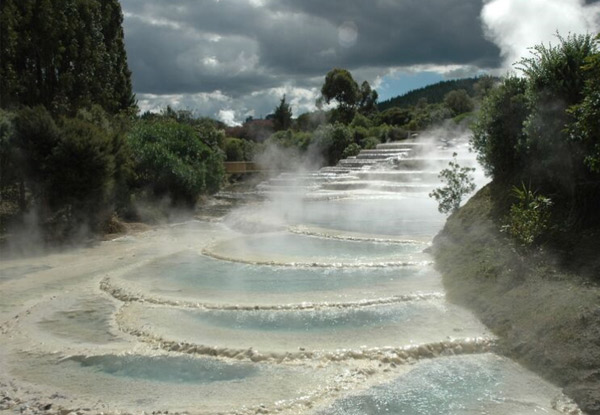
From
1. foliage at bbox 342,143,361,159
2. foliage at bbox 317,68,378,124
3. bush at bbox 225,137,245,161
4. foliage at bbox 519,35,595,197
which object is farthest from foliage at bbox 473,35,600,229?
foliage at bbox 317,68,378,124

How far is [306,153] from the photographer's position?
→ 147 feet

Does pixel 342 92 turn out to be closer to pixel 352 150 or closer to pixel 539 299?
pixel 352 150

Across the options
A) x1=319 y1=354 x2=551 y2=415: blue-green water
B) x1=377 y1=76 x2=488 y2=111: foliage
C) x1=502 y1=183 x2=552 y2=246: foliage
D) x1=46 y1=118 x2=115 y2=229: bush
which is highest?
x1=377 y1=76 x2=488 y2=111: foliage

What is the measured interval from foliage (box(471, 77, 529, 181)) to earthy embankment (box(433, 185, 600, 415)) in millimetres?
1321

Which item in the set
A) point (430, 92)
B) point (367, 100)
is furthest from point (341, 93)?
point (430, 92)

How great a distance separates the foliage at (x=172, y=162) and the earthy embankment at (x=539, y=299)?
13.3 metres

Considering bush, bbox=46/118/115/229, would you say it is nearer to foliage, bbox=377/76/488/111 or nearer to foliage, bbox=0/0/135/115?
foliage, bbox=0/0/135/115

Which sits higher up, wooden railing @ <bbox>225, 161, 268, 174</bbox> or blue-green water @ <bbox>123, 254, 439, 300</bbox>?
wooden railing @ <bbox>225, 161, 268, 174</bbox>

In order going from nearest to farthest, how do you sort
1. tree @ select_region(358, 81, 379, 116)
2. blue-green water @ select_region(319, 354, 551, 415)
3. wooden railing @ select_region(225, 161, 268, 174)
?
blue-green water @ select_region(319, 354, 551, 415), wooden railing @ select_region(225, 161, 268, 174), tree @ select_region(358, 81, 379, 116)

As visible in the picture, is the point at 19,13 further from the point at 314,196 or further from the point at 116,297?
the point at 116,297

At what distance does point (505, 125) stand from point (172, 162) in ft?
44.3

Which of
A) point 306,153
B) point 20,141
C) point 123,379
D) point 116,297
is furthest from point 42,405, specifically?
point 306,153

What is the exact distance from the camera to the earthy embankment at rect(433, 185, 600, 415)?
594 cm

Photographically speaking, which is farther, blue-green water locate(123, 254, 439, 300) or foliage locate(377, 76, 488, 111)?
foliage locate(377, 76, 488, 111)
